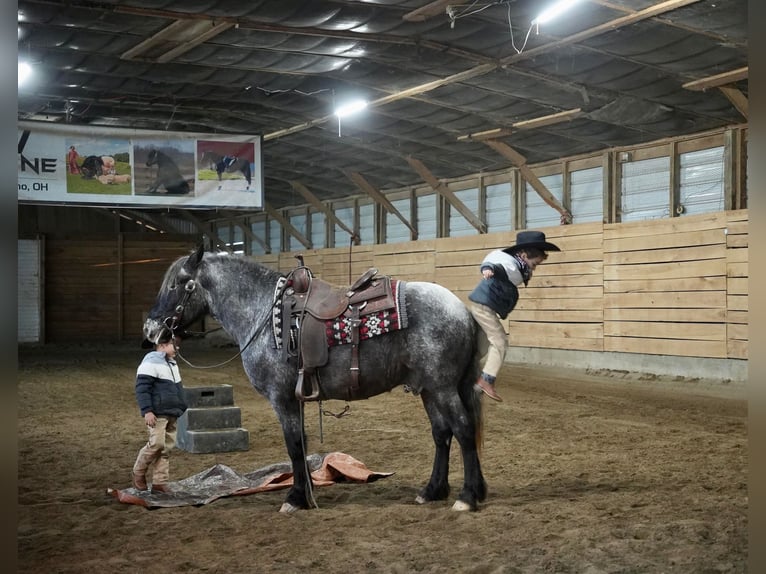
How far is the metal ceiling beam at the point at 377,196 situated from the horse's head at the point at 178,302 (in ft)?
42.4

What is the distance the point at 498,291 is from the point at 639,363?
Result: 317 inches

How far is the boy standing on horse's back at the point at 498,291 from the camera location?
5.46 m

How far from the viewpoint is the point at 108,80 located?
498 inches

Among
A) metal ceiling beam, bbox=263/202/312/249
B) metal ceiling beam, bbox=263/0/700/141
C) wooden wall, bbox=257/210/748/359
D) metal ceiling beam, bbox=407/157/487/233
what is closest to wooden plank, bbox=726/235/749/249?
wooden wall, bbox=257/210/748/359

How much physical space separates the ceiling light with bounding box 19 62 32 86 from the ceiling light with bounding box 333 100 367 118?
4.57 meters

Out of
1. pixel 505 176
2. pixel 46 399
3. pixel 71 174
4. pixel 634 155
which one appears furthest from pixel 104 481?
pixel 505 176

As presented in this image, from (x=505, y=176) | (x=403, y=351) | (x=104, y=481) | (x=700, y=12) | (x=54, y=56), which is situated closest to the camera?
(x=403, y=351)

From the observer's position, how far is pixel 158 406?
5855mm

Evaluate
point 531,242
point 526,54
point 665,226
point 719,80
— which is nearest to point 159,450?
point 531,242

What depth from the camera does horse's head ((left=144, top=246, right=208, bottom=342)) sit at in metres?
5.93

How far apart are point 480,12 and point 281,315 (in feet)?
16.9

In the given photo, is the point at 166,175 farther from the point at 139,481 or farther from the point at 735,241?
the point at 735,241

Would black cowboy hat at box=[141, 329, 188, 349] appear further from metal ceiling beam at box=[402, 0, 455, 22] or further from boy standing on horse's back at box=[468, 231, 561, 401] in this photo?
metal ceiling beam at box=[402, 0, 455, 22]

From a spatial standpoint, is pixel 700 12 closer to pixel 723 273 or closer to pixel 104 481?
pixel 723 273
